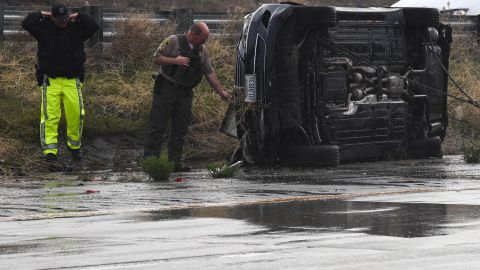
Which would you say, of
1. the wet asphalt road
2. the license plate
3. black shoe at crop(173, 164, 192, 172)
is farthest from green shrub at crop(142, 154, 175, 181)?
the license plate

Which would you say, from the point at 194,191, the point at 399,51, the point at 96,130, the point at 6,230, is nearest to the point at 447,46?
the point at 399,51

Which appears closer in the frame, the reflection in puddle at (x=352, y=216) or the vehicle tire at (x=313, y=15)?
the reflection in puddle at (x=352, y=216)

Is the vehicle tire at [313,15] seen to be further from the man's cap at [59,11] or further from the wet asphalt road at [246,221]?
the man's cap at [59,11]

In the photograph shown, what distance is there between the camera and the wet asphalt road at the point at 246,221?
28.6 feet

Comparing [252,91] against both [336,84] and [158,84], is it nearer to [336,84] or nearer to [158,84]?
[158,84]

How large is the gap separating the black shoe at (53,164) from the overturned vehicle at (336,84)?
2.07 metres

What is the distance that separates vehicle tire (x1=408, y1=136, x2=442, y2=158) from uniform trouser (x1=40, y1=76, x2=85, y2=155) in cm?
443

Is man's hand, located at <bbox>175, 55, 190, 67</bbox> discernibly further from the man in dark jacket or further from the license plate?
the man in dark jacket

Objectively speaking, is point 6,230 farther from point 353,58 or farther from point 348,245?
point 353,58

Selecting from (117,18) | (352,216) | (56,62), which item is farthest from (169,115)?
(117,18)

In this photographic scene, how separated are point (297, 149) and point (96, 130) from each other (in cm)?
325

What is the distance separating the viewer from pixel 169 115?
17.1m

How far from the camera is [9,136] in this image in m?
17.8

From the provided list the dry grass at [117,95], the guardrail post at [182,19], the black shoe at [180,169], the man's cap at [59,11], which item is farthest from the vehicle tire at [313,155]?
the guardrail post at [182,19]
